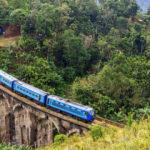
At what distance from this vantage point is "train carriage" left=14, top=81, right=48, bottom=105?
40781 mm

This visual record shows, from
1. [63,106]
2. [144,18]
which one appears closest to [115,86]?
[63,106]

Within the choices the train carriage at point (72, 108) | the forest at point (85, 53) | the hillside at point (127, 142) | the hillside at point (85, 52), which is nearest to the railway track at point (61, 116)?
the train carriage at point (72, 108)

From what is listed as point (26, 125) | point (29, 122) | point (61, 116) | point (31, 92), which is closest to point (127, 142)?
point (61, 116)

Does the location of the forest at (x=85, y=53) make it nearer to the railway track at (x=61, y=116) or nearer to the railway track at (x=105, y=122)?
the railway track at (x=105, y=122)

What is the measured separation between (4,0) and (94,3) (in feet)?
50.7

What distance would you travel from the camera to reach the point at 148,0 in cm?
17388

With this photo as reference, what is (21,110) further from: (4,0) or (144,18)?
(144,18)

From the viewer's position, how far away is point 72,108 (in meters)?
37.7

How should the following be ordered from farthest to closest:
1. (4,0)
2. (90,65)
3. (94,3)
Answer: (94,3), (4,0), (90,65)

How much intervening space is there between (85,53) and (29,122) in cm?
1638

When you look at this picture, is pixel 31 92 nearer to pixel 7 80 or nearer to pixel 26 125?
pixel 26 125

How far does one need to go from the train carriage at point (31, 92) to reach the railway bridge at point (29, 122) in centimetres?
61

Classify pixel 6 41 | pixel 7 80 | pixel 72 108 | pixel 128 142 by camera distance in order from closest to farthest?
1. pixel 128 142
2. pixel 72 108
3. pixel 7 80
4. pixel 6 41

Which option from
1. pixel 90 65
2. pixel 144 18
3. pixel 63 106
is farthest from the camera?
pixel 144 18
